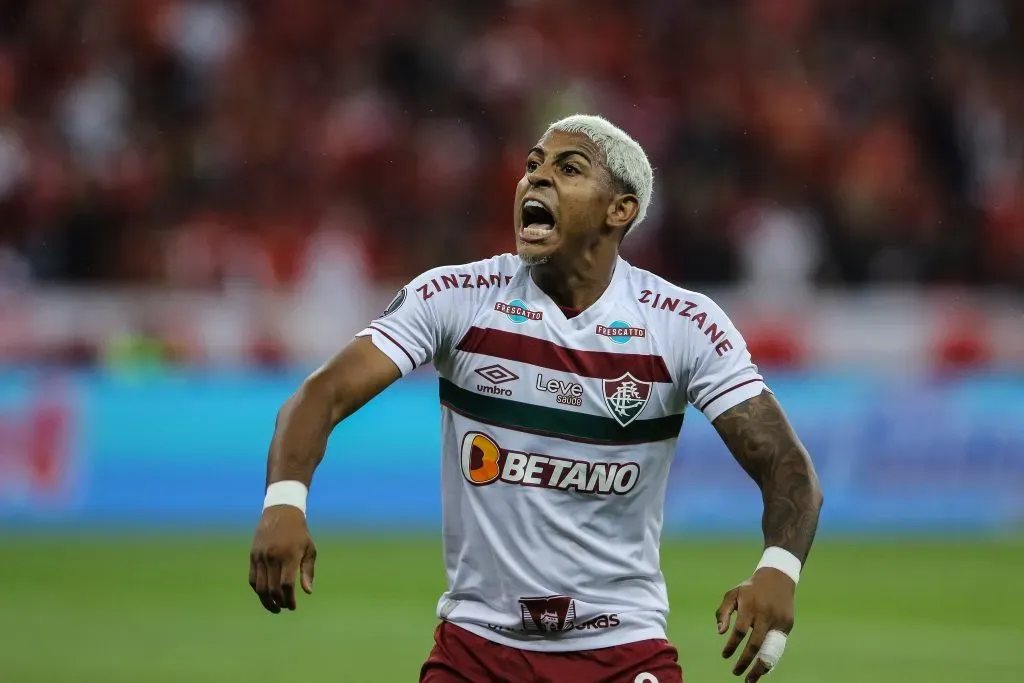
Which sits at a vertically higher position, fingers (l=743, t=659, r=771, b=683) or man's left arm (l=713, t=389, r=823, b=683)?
man's left arm (l=713, t=389, r=823, b=683)

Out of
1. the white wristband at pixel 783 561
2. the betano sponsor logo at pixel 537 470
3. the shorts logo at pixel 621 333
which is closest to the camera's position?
the white wristband at pixel 783 561

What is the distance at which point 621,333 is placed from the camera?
15.0 feet

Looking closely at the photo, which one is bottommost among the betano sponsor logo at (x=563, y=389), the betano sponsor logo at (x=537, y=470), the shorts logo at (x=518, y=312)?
the betano sponsor logo at (x=537, y=470)

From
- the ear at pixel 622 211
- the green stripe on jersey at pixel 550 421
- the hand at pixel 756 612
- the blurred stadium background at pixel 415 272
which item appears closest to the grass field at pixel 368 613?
the blurred stadium background at pixel 415 272

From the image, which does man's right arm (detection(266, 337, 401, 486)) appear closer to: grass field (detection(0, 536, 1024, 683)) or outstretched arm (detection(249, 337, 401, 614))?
outstretched arm (detection(249, 337, 401, 614))

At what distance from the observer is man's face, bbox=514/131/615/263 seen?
457 centimetres

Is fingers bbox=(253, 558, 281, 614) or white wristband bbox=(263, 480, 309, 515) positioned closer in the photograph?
fingers bbox=(253, 558, 281, 614)

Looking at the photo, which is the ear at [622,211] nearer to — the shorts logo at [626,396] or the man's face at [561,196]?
the man's face at [561,196]

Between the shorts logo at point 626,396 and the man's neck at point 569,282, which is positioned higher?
the man's neck at point 569,282

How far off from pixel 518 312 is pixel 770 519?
894 mm

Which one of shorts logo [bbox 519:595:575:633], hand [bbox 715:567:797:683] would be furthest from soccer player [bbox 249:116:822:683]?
hand [bbox 715:567:797:683]

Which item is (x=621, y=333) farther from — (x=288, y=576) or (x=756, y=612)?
(x=288, y=576)

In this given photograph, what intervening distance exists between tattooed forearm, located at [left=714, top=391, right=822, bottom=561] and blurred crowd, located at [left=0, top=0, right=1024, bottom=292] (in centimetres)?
1145

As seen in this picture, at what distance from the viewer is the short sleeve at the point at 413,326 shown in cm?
437
